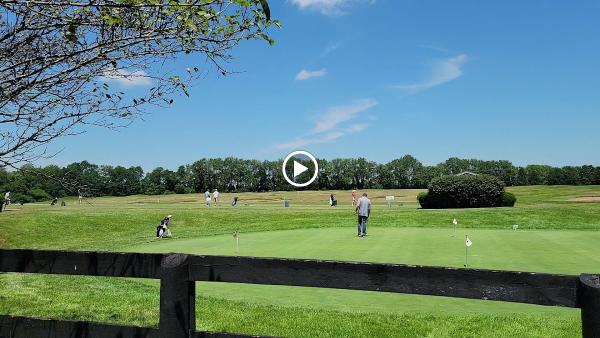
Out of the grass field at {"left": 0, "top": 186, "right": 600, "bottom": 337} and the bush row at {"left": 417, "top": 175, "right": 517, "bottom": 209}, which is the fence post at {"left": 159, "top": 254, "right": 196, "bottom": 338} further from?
the bush row at {"left": 417, "top": 175, "right": 517, "bottom": 209}

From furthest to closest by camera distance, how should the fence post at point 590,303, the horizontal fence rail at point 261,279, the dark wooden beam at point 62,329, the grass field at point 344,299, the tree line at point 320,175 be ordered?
the tree line at point 320,175
the grass field at point 344,299
the dark wooden beam at point 62,329
the horizontal fence rail at point 261,279
the fence post at point 590,303

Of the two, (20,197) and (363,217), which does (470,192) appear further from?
(20,197)

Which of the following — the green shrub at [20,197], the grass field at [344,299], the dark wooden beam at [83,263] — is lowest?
the grass field at [344,299]

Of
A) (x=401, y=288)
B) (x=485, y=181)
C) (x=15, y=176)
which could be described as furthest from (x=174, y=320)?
(x=485, y=181)

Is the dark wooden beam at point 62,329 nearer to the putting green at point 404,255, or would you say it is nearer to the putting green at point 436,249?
the putting green at point 404,255

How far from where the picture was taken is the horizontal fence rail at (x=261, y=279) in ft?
10.0

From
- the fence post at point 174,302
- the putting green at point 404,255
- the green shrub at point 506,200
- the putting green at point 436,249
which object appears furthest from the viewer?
the green shrub at point 506,200

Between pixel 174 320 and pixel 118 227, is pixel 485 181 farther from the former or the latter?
pixel 174 320

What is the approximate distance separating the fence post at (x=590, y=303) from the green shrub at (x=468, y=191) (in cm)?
3341

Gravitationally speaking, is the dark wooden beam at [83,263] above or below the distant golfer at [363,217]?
above

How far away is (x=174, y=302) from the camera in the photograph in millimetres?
3547

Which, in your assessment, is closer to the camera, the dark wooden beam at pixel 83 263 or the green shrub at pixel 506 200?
the dark wooden beam at pixel 83 263

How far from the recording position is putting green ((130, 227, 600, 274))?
11188mm

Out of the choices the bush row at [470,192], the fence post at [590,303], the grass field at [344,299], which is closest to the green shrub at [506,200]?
the bush row at [470,192]
